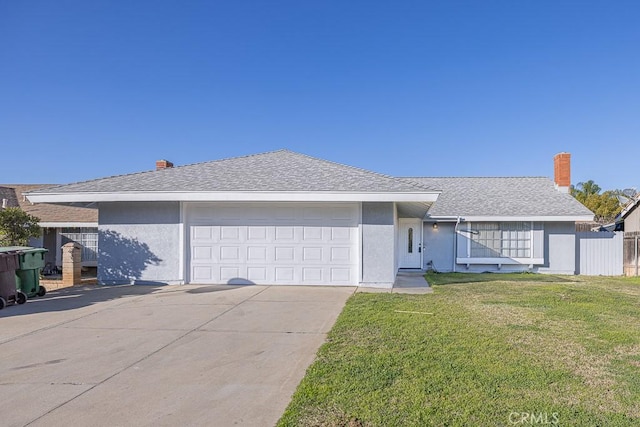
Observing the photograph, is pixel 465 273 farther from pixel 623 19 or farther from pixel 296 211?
pixel 623 19

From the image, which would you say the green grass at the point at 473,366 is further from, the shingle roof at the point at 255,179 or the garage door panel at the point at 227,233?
the garage door panel at the point at 227,233

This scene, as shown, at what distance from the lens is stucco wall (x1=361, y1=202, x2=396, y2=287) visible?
37.6 feet

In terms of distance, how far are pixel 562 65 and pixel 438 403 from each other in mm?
17745

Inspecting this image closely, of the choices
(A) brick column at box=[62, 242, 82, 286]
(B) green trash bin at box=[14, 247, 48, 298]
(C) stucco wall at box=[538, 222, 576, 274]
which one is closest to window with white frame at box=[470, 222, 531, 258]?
(C) stucco wall at box=[538, 222, 576, 274]

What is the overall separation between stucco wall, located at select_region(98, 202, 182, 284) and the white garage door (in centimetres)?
55

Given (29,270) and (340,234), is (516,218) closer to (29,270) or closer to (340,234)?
(340,234)

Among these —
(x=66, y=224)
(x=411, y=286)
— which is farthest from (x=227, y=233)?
(x=66, y=224)

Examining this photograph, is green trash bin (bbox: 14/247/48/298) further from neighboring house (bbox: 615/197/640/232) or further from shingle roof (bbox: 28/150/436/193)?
neighboring house (bbox: 615/197/640/232)

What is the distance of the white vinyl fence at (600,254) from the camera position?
16.7 meters

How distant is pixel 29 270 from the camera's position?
9.90m

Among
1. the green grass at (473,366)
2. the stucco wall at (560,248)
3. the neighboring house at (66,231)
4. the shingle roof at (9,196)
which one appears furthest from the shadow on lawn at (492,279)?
the shingle roof at (9,196)

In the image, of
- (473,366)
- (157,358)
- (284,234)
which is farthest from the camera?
(284,234)

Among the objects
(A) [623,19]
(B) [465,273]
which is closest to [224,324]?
(B) [465,273]

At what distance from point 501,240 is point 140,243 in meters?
14.0
